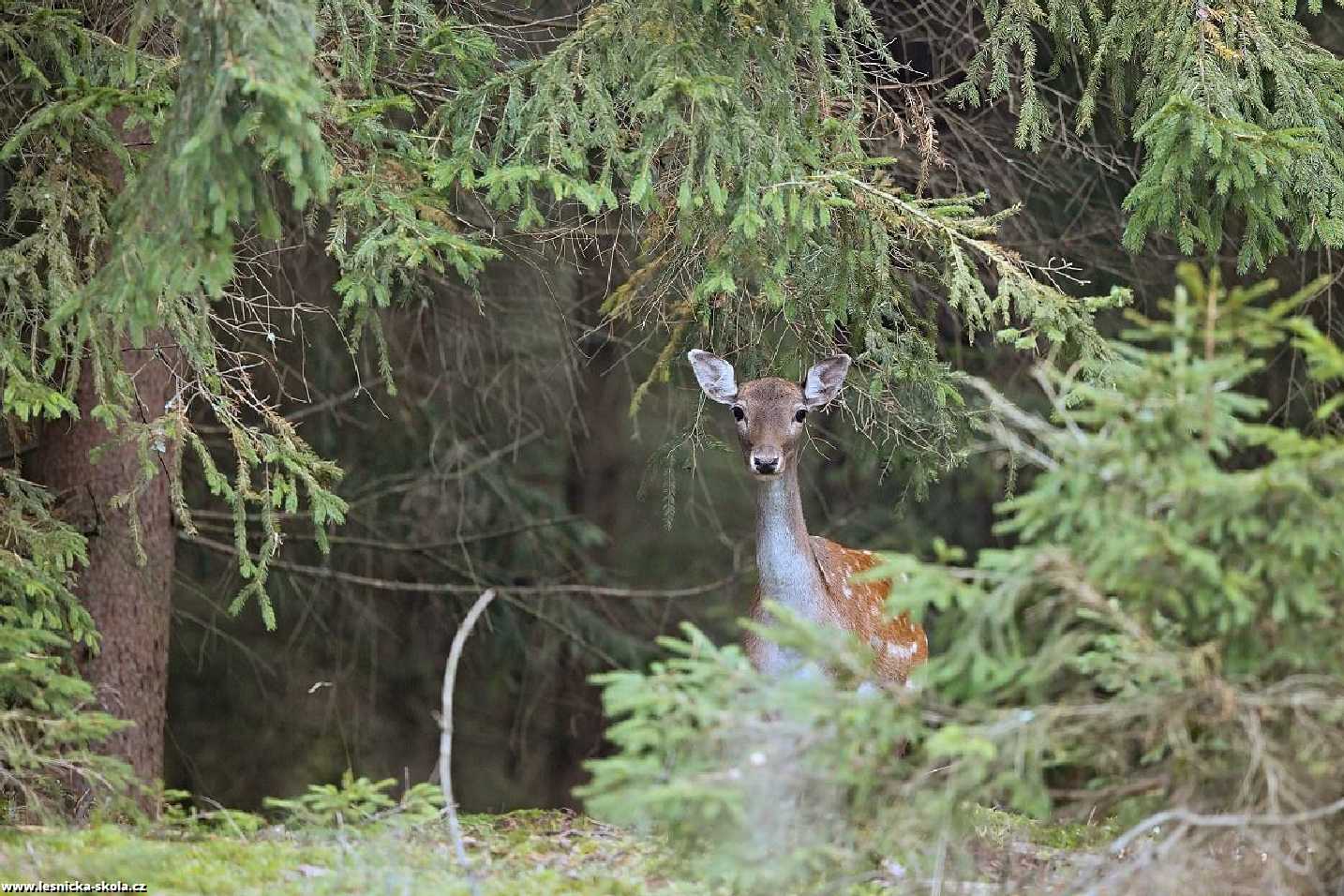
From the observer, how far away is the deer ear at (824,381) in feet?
25.3

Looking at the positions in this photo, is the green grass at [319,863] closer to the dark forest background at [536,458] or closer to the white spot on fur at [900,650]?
the white spot on fur at [900,650]

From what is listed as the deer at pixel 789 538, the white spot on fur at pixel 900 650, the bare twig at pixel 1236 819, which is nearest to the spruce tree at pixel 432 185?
the deer at pixel 789 538

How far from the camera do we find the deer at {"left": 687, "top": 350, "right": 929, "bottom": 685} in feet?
24.2

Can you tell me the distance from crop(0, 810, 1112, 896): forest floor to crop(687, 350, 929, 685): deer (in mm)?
935

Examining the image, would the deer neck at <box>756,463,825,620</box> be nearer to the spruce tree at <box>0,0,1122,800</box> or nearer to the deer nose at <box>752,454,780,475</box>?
the deer nose at <box>752,454,780,475</box>

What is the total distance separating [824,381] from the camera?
7.79 meters

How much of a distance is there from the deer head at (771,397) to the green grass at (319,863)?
1.82 meters

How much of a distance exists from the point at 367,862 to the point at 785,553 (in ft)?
8.26

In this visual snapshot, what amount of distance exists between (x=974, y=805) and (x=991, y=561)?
752 mm

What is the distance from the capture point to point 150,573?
8703mm

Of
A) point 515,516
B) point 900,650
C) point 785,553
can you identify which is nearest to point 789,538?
point 785,553

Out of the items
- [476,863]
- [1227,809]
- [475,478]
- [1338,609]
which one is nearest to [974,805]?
[1227,809]

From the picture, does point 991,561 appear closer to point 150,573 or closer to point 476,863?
point 476,863

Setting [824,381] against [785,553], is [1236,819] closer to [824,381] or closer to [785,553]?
[785,553]
